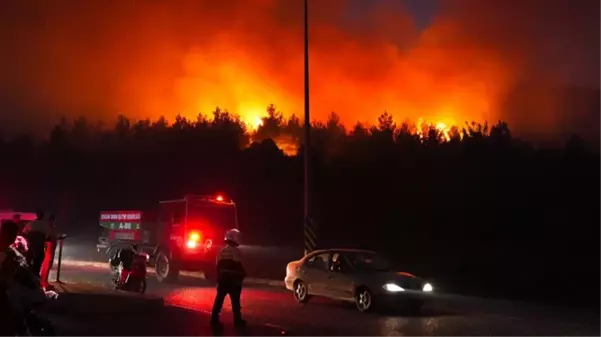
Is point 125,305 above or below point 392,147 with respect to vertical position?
below

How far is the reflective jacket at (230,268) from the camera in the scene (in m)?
9.88

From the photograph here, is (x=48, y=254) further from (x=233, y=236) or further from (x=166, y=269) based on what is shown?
(x=166, y=269)

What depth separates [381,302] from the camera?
1349 cm

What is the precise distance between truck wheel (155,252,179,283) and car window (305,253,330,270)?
5939 millimetres

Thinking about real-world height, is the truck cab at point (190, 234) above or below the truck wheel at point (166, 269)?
above

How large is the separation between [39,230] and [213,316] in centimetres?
480

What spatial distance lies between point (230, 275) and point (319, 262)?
546 cm

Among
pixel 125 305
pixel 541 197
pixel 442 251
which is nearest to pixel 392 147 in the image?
pixel 541 197

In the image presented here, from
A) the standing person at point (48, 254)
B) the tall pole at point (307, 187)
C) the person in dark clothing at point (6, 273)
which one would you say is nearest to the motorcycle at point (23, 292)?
the person in dark clothing at point (6, 273)

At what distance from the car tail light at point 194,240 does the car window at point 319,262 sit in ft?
18.3

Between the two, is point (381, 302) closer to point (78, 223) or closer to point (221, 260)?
point (221, 260)

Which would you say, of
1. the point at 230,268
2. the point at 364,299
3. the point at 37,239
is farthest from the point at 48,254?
the point at 364,299

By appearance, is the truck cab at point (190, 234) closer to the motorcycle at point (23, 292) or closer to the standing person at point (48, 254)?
the standing person at point (48, 254)

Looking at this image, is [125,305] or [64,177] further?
[64,177]
